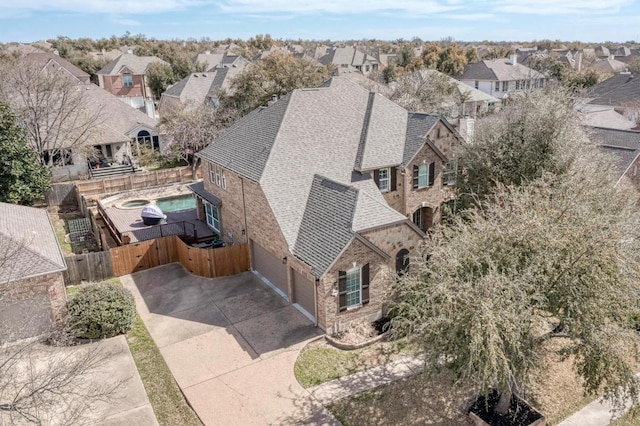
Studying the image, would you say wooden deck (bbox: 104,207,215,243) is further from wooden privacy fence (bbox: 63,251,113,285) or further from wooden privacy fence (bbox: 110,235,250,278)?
wooden privacy fence (bbox: 63,251,113,285)

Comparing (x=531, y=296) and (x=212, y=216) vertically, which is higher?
(x=531, y=296)

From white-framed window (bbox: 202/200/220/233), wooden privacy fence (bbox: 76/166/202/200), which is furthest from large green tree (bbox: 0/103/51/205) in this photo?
white-framed window (bbox: 202/200/220/233)

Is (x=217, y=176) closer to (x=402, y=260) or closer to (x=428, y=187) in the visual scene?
(x=428, y=187)

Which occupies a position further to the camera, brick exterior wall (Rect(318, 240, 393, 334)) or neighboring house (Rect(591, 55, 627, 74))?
neighboring house (Rect(591, 55, 627, 74))

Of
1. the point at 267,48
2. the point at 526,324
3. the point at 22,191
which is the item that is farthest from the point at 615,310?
the point at 267,48

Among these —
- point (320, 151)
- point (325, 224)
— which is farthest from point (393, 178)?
point (325, 224)

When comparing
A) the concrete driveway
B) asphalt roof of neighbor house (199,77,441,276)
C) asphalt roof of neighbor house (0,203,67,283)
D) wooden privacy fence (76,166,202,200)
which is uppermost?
asphalt roof of neighbor house (199,77,441,276)

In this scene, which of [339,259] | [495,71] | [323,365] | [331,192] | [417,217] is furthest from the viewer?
[495,71]

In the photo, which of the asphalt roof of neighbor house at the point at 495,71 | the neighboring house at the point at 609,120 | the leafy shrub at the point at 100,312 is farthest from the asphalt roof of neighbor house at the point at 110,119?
the asphalt roof of neighbor house at the point at 495,71
